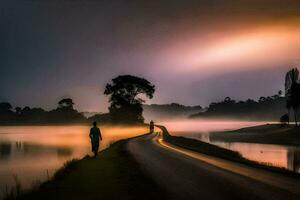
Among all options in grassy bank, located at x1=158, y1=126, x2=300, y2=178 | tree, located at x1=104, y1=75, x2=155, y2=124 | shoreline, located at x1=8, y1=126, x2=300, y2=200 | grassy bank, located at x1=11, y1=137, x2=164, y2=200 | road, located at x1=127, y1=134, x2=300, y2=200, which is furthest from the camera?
tree, located at x1=104, y1=75, x2=155, y2=124

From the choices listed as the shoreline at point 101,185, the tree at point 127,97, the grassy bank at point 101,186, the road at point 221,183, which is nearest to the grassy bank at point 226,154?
the shoreline at point 101,185

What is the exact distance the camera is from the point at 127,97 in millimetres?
107188

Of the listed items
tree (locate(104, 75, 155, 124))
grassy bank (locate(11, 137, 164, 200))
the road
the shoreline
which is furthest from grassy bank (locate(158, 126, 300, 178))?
tree (locate(104, 75, 155, 124))

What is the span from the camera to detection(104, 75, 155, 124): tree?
106m

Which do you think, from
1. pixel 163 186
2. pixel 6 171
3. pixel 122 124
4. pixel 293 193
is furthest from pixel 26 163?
pixel 122 124

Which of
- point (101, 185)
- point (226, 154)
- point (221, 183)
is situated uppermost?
point (221, 183)

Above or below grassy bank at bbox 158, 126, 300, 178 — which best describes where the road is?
above

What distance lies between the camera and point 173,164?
2178cm

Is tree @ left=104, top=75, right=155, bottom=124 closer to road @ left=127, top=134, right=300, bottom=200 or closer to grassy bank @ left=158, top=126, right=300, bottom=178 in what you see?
grassy bank @ left=158, top=126, right=300, bottom=178

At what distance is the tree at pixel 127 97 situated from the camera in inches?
4158

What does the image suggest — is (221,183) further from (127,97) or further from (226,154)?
(127,97)

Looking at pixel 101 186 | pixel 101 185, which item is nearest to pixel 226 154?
pixel 101 185

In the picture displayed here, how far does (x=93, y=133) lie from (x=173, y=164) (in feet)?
25.5

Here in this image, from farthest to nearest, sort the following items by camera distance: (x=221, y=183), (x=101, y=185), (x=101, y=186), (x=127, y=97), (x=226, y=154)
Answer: (x=127, y=97) < (x=226, y=154) < (x=101, y=185) < (x=101, y=186) < (x=221, y=183)
